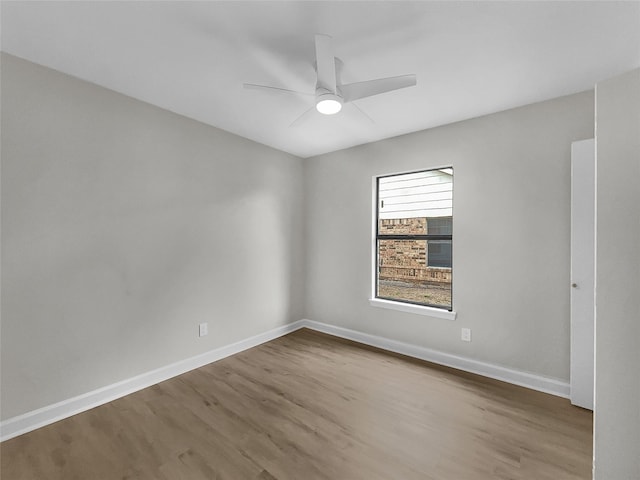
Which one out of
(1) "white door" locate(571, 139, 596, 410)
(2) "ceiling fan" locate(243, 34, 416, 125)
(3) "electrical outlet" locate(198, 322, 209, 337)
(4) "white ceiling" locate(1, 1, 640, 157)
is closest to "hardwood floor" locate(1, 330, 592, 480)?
(1) "white door" locate(571, 139, 596, 410)

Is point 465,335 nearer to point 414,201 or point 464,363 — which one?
point 464,363

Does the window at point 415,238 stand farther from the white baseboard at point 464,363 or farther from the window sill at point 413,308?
the white baseboard at point 464,363

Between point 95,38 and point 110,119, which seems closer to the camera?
point 95,38

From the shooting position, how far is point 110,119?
2328 mm

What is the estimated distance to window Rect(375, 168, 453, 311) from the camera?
3.15 meters

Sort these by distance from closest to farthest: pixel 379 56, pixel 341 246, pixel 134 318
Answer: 1. pixel 379 56
2. pixel 134 318
3. pixel 341 246

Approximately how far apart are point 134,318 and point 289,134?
244cm

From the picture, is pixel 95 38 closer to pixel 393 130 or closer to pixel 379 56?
pixel 379 56

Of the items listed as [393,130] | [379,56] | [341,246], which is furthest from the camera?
[341,246]

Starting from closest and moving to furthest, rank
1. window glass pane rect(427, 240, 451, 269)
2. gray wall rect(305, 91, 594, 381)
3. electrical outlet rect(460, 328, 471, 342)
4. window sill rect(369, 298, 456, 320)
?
gray wall rect(305, 91, 594, 381)
electrical outlet rect(460, 328, 471, 342)
window sill rect(369, 298, 456, 320)
window glass pane rect(427, 240, 451, 269)

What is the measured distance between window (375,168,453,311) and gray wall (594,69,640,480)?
2067 mm

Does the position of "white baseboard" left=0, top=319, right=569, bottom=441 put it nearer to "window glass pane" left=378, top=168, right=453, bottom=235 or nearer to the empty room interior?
the empty room interior

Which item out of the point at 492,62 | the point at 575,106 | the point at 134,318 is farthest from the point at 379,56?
the point at 134,318

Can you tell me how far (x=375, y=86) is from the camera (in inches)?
71.7
